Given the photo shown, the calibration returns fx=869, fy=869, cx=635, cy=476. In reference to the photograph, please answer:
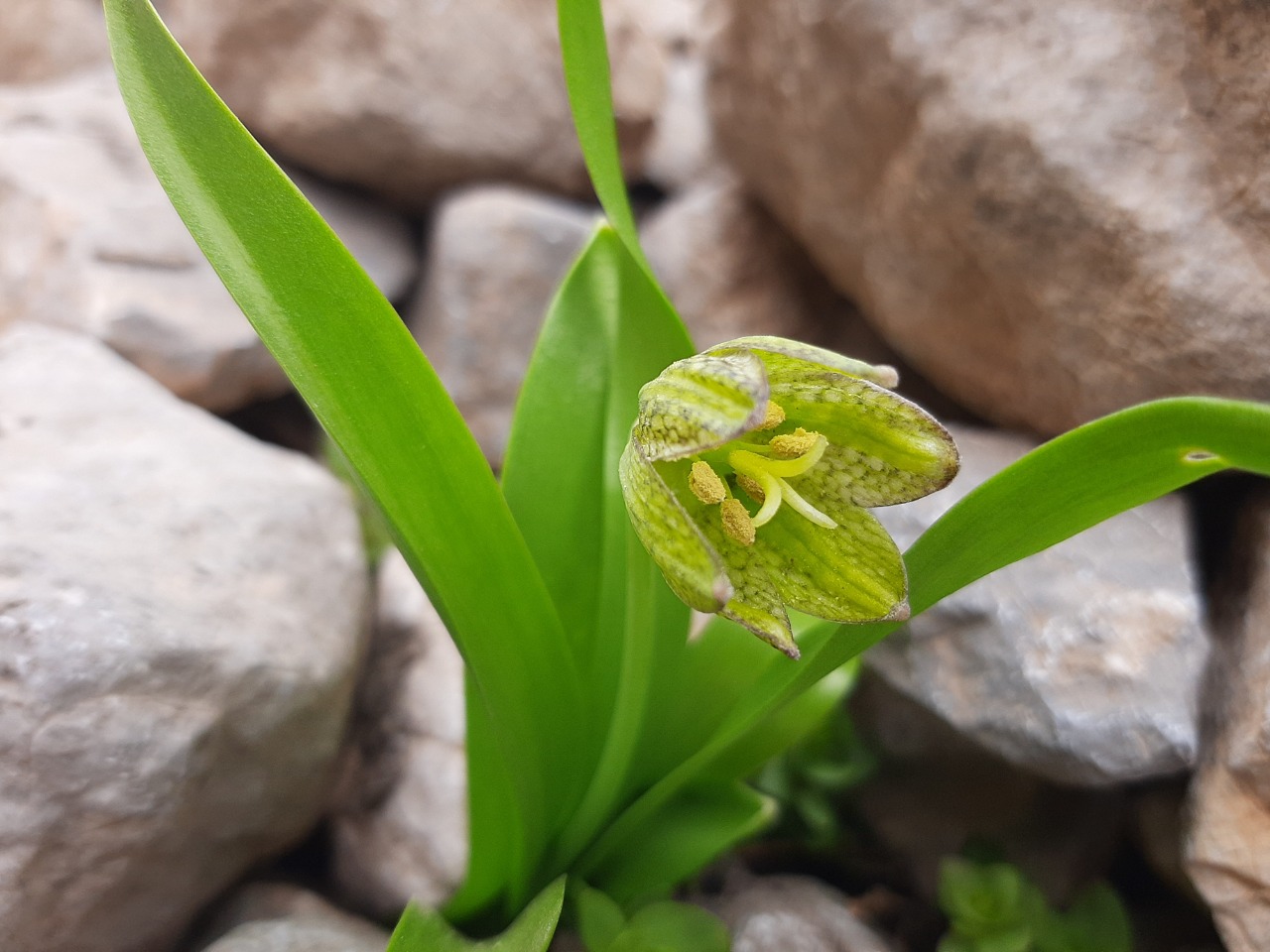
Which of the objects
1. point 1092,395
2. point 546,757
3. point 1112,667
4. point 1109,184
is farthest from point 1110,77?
point 546,757

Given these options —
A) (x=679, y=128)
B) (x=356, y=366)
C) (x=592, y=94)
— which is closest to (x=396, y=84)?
(x=679, y=128)

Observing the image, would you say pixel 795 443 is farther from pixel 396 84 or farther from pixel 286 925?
pixel 396 84

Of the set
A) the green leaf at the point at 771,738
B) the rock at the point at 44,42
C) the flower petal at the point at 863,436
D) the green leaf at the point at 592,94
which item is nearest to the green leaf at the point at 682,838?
the green leaf at the point at 771,738

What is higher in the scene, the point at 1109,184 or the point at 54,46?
the point at 1109,184

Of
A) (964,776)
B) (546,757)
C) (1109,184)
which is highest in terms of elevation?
(1109,184)

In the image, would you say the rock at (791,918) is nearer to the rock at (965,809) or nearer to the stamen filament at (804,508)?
the rock at (965,809)

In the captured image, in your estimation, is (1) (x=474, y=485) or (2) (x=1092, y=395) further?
(2) (x=1092, y=395)

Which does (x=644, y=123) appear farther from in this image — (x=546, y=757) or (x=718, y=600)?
(x=718, y=600)
